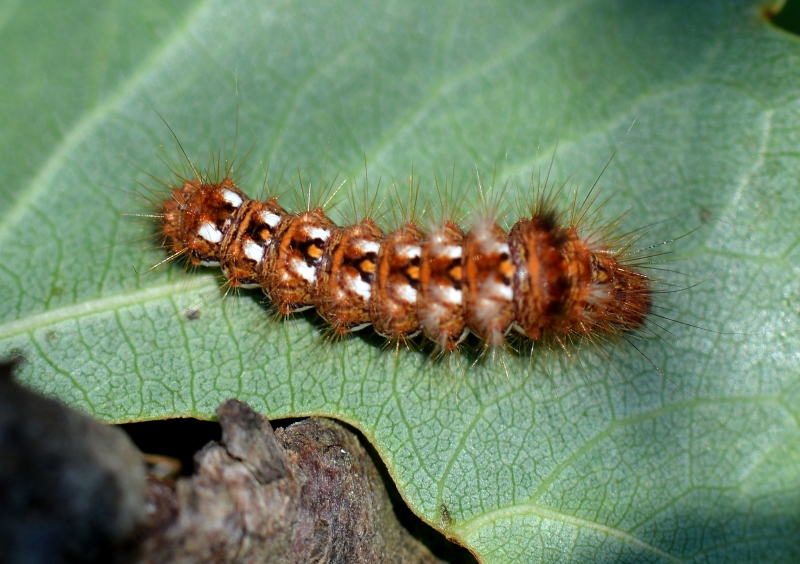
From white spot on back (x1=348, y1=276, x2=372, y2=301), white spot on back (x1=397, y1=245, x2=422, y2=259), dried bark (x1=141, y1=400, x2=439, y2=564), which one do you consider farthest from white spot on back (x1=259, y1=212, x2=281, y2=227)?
dried bark (x1=141, y1=400, x2=439, y2=564)

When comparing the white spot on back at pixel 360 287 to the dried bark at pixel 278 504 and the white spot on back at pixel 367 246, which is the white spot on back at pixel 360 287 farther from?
the dried bark at pixel 278 504

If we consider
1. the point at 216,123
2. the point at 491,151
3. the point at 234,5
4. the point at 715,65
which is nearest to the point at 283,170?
the point at 216,123

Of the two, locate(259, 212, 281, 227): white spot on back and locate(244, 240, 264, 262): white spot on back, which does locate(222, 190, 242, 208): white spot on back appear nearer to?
locate(259, 212, 281, 227): white spot on back

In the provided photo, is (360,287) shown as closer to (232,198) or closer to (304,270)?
(304,270)

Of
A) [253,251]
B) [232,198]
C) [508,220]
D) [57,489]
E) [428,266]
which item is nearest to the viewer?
[57,489]

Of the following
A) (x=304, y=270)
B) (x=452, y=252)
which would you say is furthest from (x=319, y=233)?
(x=452, y=252)

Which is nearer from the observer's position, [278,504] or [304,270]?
[278,504]

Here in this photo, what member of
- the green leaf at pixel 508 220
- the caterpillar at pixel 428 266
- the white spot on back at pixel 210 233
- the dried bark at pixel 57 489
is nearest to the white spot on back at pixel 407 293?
the caterpillar at pixel 428 266
